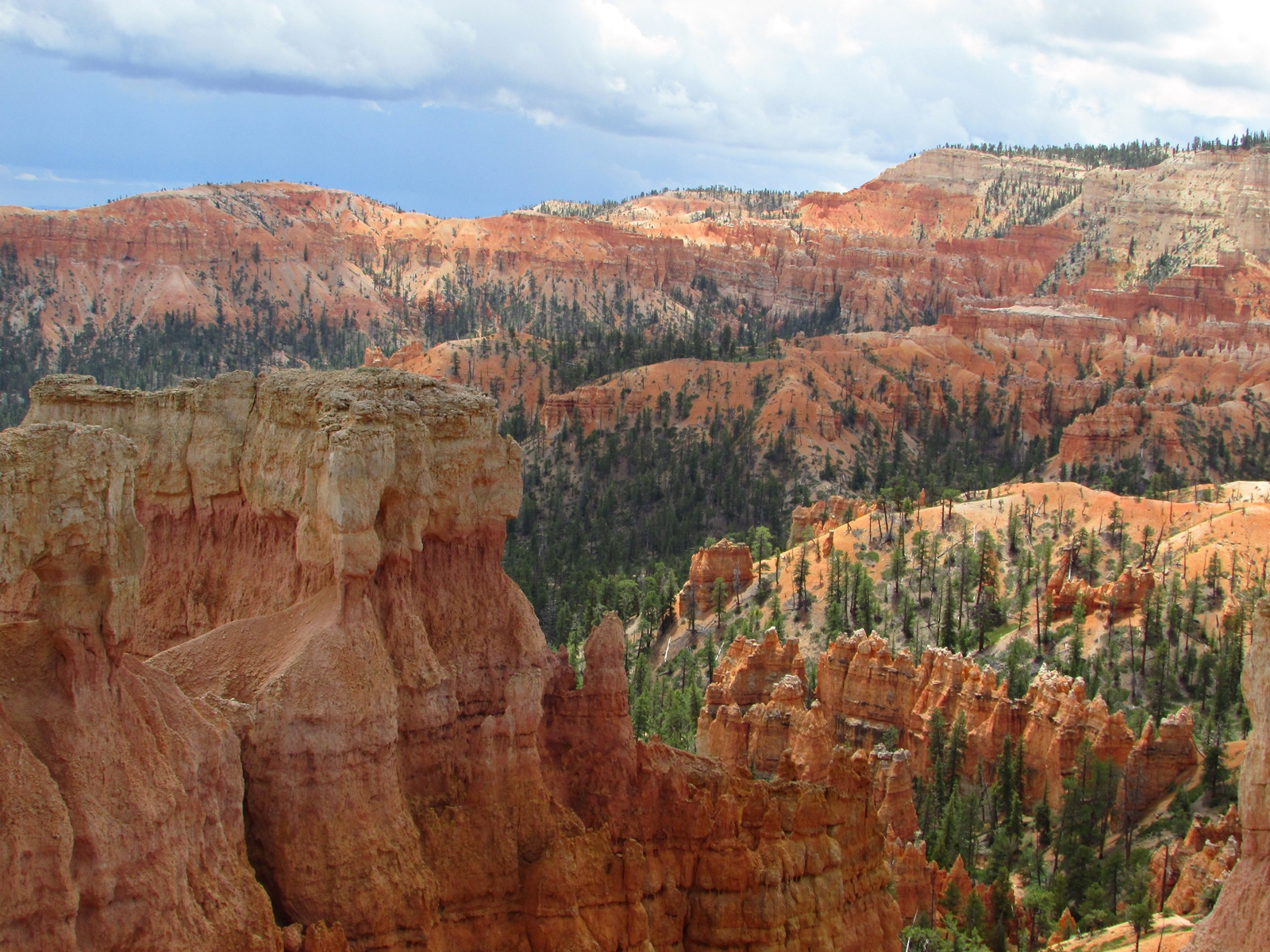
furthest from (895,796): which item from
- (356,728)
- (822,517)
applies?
(822,517)

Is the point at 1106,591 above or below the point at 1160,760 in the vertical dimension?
above

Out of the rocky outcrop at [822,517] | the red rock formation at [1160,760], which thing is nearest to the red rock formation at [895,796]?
the red rock formation at [1160,760]

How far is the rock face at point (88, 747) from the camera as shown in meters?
11.3

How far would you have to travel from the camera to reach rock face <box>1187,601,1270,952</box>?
53.6ft

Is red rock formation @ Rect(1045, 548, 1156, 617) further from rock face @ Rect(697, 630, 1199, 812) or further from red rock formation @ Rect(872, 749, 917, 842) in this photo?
red rock formation @ Rect(872, 749, 917, 842)

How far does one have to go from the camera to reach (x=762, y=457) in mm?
108062

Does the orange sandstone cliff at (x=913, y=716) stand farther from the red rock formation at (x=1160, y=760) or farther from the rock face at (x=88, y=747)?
the rock face at (x=88, y=747)

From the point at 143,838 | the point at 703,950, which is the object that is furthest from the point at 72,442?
the point at 703,950

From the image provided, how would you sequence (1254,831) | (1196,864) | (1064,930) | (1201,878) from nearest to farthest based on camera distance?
(1254,831) < (1201,878) < (1196,864) < (1064,930)

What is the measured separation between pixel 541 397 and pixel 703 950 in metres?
103

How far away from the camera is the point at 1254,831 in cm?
1672

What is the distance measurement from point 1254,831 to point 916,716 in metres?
35.1

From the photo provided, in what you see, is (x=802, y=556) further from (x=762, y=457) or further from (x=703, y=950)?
(x=703, y=950)

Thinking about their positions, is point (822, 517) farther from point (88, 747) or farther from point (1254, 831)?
point (88, 747)
